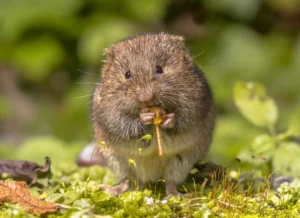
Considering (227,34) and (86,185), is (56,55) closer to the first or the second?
(227,34)

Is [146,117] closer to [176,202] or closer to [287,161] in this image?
[176,202]

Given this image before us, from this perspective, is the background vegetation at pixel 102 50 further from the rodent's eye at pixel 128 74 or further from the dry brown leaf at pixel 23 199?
the dry brown leaf at pixel 23 199

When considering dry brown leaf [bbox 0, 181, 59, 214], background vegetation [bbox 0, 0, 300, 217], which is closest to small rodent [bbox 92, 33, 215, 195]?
dry brown leaf [bbox 0, 181, 59, 214]

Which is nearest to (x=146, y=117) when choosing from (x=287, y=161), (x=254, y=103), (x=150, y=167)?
(x=150, y=167)

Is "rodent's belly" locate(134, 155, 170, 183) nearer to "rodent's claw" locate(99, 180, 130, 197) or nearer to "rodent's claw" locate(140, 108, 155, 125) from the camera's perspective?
"rodent's claw" locate(99, 180, 130, 197)

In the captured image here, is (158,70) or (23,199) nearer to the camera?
(23,199)

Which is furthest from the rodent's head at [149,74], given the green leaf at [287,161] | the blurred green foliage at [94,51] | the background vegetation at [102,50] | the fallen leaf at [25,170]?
the blurred green foliage at [94,51]
